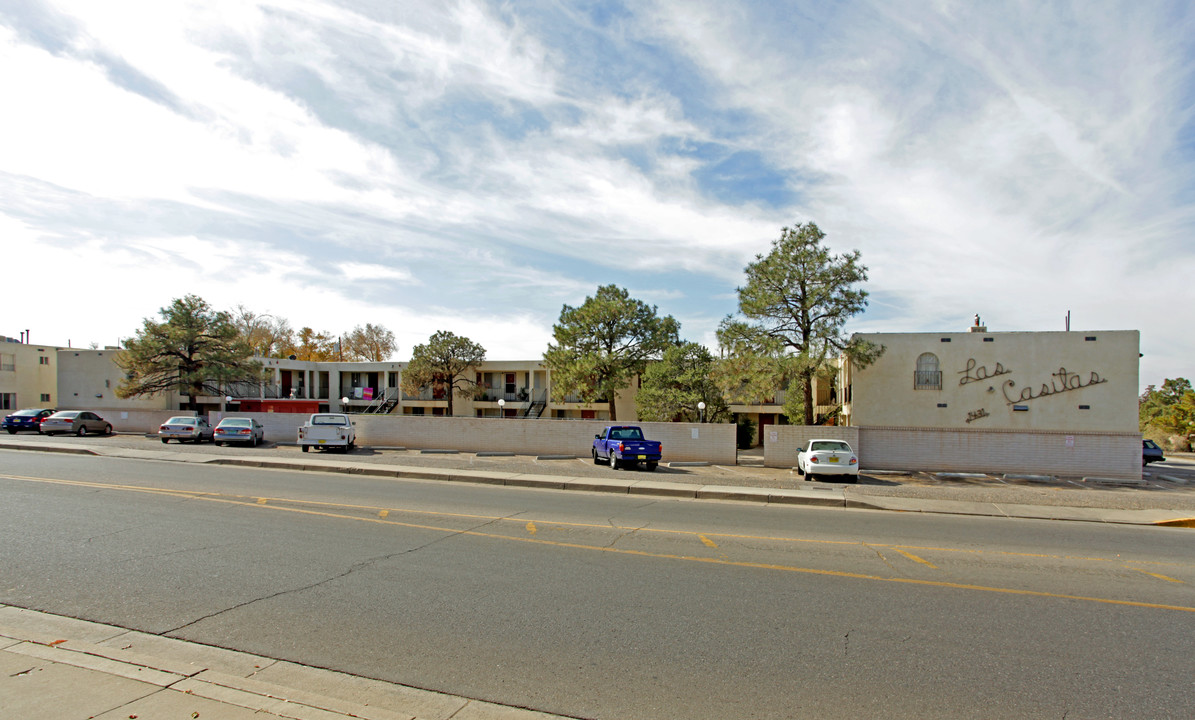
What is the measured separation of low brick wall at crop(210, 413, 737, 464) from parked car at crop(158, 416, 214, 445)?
1.89 metres

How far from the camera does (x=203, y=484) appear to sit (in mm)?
15414

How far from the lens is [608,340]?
4159 centimetres

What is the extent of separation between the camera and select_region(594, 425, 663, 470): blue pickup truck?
2305 cm

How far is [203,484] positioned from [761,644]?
14718 millimetres

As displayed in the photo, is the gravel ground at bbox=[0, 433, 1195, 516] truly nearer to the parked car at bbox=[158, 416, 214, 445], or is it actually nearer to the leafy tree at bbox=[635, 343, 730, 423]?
the parked car at bbox=[158, 416, 214, 445]

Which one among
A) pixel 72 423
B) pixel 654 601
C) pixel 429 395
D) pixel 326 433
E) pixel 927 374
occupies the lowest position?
pixel 72 423

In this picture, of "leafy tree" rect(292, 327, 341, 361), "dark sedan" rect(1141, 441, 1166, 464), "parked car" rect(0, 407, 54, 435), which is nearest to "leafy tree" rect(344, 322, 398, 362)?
"leafy tree" rect(292, 327, 341, 361)

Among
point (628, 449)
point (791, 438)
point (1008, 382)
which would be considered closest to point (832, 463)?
point (791, 438)

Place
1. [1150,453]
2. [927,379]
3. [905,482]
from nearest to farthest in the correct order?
1. [905,482]
2. [927,379]
3. [1150,453]

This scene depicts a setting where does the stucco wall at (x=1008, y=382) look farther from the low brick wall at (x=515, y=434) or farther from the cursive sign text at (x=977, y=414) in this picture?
the low brick wall at (x=515, y=434)

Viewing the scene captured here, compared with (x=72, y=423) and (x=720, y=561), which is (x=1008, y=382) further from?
(x=72, y=423)

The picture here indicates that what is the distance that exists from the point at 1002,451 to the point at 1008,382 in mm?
5382

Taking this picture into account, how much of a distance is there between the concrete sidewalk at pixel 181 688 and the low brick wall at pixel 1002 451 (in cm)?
2523

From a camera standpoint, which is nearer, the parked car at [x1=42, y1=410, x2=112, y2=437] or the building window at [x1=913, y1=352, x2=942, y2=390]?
the building window at [x1=913, y1=352, x2=942, y2=390]
